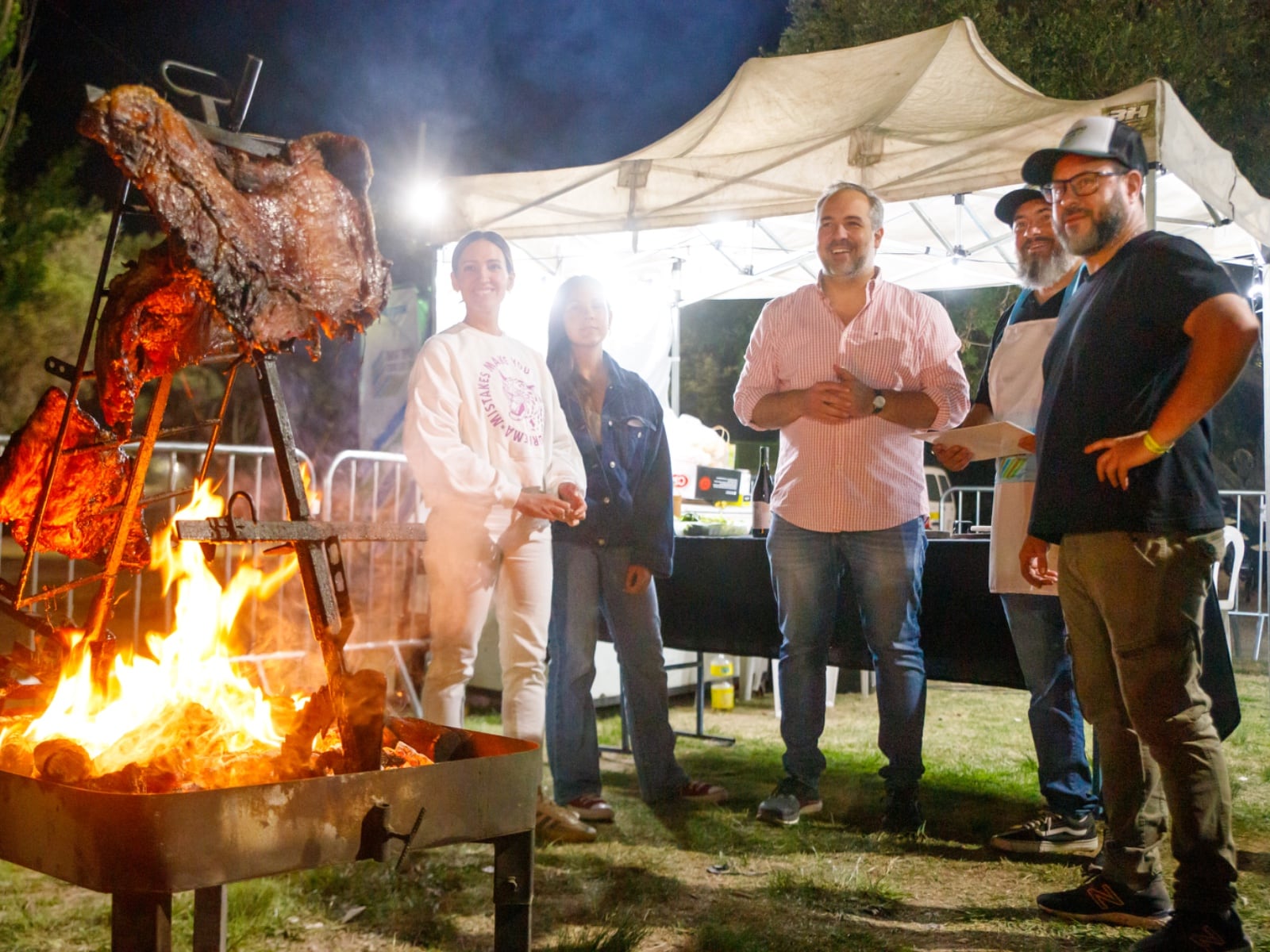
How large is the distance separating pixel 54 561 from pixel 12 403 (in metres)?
4.04

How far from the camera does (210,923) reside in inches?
92.0

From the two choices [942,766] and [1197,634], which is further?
[942,766]

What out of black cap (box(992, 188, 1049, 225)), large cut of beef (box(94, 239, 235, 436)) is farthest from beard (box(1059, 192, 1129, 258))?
large cut of beef (box(94, 239, 235, 436))

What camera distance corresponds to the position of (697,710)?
6.14 m

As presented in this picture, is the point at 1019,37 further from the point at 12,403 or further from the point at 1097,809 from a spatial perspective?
the point at 12,403

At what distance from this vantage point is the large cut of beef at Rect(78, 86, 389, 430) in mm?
1806

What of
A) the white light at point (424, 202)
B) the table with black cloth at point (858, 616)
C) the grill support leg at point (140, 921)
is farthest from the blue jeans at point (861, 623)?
the white light at point (424, 202)

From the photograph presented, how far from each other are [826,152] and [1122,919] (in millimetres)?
5031

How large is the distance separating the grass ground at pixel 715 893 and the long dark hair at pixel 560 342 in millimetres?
2013

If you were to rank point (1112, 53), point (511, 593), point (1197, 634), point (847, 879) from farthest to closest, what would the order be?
point (1112, 53)
point (511, 593)
point (847, 879)
point (1197, 634)

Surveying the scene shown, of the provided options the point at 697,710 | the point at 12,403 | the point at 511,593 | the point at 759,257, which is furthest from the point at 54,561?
the point at 511,593

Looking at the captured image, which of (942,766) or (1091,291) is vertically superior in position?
(1091,291)

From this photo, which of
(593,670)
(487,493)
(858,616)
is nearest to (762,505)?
(858,616)

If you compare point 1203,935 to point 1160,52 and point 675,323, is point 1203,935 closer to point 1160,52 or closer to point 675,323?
point 675,323
